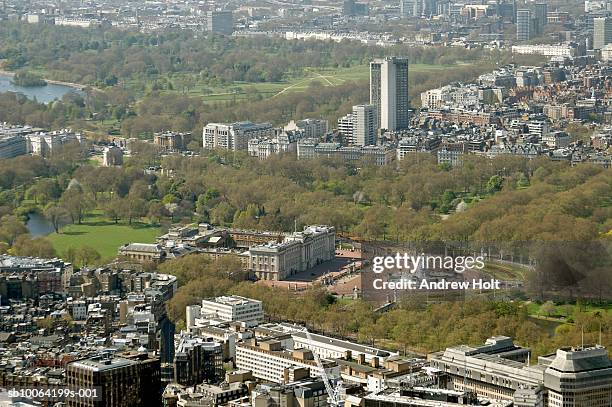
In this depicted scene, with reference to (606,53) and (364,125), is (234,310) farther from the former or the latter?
(606,53)

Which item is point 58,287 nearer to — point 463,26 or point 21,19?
point 463,26

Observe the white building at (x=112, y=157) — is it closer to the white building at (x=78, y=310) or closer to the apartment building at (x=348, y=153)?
the apartment building at (x=348, y=153)

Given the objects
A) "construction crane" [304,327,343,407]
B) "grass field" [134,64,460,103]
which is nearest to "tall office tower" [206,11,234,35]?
"grass field" [134,64,460,103]

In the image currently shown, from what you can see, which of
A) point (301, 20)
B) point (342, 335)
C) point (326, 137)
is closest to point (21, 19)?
point (301, 20)

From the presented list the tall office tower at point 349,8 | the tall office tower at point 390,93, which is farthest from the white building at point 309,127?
the tall office tower at point 349,8

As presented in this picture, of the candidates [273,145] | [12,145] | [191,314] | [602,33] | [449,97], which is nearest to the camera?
[191,314]

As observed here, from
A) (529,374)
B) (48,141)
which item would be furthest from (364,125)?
(529,374)
